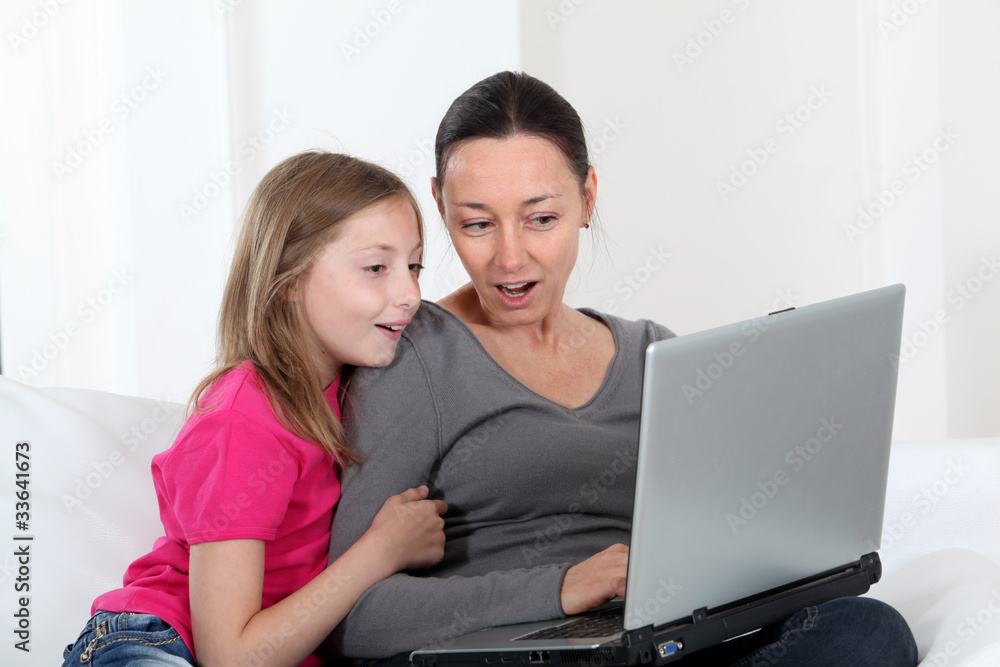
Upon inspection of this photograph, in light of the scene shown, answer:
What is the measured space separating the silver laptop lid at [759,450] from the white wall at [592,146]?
126cm

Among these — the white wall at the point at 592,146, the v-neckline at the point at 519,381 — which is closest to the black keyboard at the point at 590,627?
the v-neckline at the point at 519,381

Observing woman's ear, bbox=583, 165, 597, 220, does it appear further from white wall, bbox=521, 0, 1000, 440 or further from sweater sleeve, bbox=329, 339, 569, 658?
white wall, bbox=521, 0, 1000, 440

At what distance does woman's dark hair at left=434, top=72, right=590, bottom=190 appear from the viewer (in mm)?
1347

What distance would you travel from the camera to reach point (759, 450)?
0.90 m

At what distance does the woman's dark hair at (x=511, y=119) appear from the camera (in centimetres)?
135

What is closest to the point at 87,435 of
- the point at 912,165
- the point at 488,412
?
the point at 488,412

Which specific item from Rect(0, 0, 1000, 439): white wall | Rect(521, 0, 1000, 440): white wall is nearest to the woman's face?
Rect(0, 0, 1000, 439): white wall

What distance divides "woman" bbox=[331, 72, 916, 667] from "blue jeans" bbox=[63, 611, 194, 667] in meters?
0.18

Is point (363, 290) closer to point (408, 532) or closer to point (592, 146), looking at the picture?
point (408, 532)

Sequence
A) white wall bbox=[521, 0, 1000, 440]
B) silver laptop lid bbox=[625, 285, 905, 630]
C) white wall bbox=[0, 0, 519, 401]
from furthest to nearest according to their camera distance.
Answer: white wall bbox=[521, 0, 1000, 440] < white wall bbox=[0, 0, 519, 401] < silver laptop lid bbox=[625, 285, 905, 630]

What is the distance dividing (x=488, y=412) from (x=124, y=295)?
120cm

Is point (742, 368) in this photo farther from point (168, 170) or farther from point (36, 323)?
point (36, 323)

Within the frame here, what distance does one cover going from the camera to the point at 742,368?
0.86 metres

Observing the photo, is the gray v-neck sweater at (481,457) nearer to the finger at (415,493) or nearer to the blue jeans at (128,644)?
the finger at (415,493)
